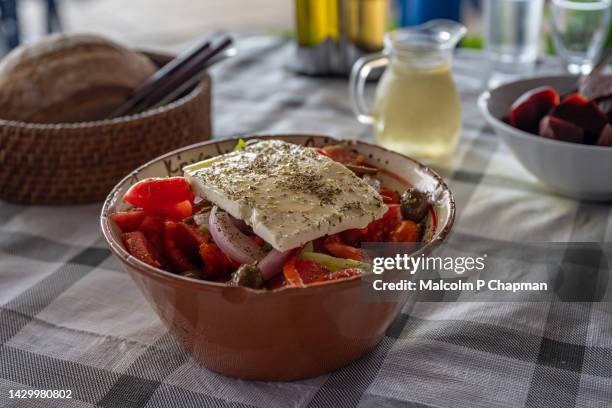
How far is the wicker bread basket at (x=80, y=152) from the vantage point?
1.16 meters

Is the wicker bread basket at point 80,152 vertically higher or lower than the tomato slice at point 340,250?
lower

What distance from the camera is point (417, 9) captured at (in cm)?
197

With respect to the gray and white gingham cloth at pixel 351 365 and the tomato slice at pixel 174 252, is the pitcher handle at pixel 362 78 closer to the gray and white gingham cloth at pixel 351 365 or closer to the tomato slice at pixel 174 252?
the gray and white gingham cloth at pixel 351 365

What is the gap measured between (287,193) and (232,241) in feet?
0.29

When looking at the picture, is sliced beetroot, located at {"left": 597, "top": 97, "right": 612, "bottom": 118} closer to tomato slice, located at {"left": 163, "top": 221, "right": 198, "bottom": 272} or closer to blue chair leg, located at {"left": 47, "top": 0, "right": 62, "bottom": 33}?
tomato slice, located at {"left": 163, "top": 221, "right": 198, "bottom": 272}

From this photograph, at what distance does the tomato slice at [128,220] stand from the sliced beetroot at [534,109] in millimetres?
686

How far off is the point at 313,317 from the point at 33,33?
12.6 feet

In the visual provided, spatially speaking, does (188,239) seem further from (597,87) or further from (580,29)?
(580,29)

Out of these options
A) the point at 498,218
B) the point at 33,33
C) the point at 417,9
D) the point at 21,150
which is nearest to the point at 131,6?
the point at 33,33

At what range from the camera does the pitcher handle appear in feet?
4.51

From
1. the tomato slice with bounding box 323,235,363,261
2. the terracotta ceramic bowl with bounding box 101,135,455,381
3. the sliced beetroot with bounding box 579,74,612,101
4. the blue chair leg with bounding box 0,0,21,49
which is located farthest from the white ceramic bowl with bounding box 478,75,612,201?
the blue chair leg with bounding box 0,0,21,49

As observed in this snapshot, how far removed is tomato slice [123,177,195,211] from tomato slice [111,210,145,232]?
1cm

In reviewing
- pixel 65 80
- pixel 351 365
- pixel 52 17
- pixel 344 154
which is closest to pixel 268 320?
pixel 351 365

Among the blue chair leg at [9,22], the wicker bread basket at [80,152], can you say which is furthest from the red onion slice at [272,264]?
the blue chair leg at [9,22]
